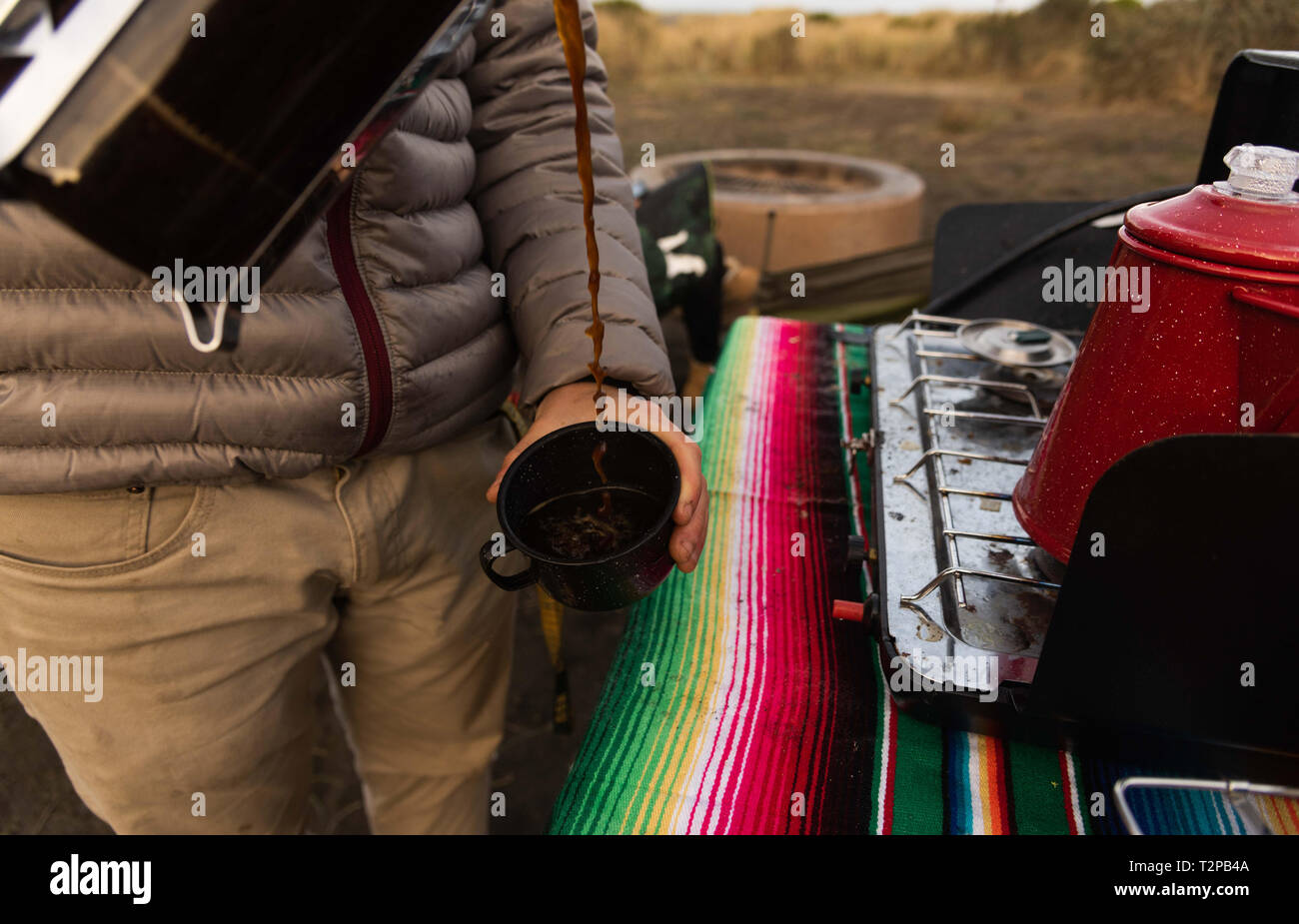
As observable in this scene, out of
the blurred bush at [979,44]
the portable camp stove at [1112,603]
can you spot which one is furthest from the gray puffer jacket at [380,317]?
the blurred bush at [979,44]

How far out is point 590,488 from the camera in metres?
0.90

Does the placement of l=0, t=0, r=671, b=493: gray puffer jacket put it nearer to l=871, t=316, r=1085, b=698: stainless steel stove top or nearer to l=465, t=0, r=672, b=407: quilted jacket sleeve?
l=465, t=0, r=672, b=407: quilted jacket sleeve

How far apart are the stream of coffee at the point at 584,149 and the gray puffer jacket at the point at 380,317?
45 millimetres

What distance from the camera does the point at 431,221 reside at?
3.18 ft

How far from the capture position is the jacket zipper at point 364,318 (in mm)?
887

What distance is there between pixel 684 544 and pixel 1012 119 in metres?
10.8

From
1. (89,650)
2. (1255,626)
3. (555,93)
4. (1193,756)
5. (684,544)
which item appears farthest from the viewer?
(555,93)

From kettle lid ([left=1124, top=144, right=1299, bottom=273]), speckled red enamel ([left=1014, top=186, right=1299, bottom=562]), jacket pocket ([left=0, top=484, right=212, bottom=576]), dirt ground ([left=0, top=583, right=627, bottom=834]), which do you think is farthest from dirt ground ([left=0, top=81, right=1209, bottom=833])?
kettle lid ([left=1124, top=144, right=1299, bottom=273])

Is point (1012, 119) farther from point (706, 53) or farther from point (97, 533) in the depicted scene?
point (97, 533)

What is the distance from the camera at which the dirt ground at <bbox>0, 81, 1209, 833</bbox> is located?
207cm

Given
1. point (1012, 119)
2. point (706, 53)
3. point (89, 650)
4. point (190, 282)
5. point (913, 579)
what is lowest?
point (89, 650)

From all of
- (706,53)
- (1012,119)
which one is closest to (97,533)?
(1012,119)
